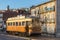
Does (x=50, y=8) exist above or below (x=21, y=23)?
above

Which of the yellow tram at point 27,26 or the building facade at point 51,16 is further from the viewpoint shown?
the building facade at point 51,16

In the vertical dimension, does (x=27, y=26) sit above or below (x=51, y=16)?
below

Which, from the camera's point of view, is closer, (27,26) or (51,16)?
(27,26)

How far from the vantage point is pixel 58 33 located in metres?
39.8

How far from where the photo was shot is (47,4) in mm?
46375

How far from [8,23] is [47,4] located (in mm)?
9401

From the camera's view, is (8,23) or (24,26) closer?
(24,26)

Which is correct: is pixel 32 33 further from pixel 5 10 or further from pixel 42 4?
pixel 5 10

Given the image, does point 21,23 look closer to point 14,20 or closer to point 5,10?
point 14,20

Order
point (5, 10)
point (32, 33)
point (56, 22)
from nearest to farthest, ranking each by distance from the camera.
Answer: point (32, 33) < point (56, 22) < point (5, 10)

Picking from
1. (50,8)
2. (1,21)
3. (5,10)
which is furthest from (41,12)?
(5,10)

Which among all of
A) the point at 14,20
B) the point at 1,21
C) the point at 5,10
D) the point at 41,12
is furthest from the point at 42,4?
the point at 5,10

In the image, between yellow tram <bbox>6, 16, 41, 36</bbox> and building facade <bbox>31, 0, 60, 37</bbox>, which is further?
building facade <bbox>31, 0, 60, 37</bbox>

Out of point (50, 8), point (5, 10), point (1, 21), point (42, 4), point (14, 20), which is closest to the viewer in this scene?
point (14, 20)
